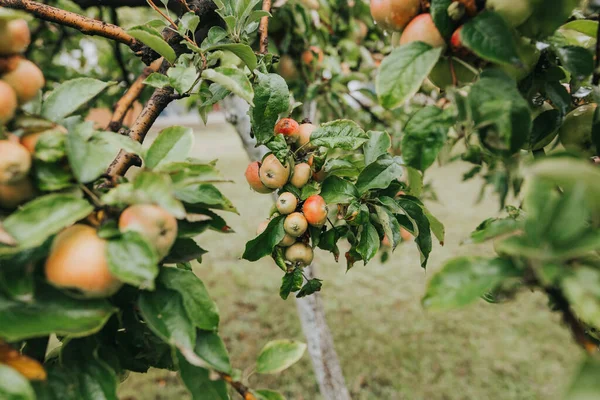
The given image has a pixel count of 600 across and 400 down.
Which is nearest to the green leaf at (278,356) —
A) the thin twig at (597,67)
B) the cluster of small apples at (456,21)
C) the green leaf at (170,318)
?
the green leaf at (170,318)

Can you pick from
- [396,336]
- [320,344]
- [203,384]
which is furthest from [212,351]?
[396,336]

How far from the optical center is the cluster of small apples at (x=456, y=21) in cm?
58

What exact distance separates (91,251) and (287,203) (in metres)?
0.44

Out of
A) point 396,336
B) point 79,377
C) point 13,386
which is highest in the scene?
point 13,386

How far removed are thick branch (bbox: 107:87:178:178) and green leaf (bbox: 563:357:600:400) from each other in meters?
0.73

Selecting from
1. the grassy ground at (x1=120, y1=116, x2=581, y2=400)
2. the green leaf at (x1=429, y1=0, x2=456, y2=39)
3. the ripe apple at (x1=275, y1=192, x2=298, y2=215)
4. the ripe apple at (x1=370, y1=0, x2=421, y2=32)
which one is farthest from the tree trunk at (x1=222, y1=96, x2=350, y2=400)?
the green leaf at (x1=429, y1=0, x2=456, y2=39)

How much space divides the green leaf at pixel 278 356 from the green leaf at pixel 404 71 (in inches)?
16.3

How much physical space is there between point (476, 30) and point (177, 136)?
17.8 inches

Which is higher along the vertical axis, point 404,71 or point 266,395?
point 404,71

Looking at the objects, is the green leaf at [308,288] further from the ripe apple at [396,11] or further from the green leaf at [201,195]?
the ripe apple at [396,11]

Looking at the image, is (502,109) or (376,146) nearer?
(502,109)

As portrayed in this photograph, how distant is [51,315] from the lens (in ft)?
1.69

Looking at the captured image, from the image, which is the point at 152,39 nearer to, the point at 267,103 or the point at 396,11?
the point at 267,103

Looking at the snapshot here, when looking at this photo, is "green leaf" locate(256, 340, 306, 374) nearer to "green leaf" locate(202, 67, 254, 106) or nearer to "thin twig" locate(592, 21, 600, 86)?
"green leaf" locate(202, 67, 254, 106)
